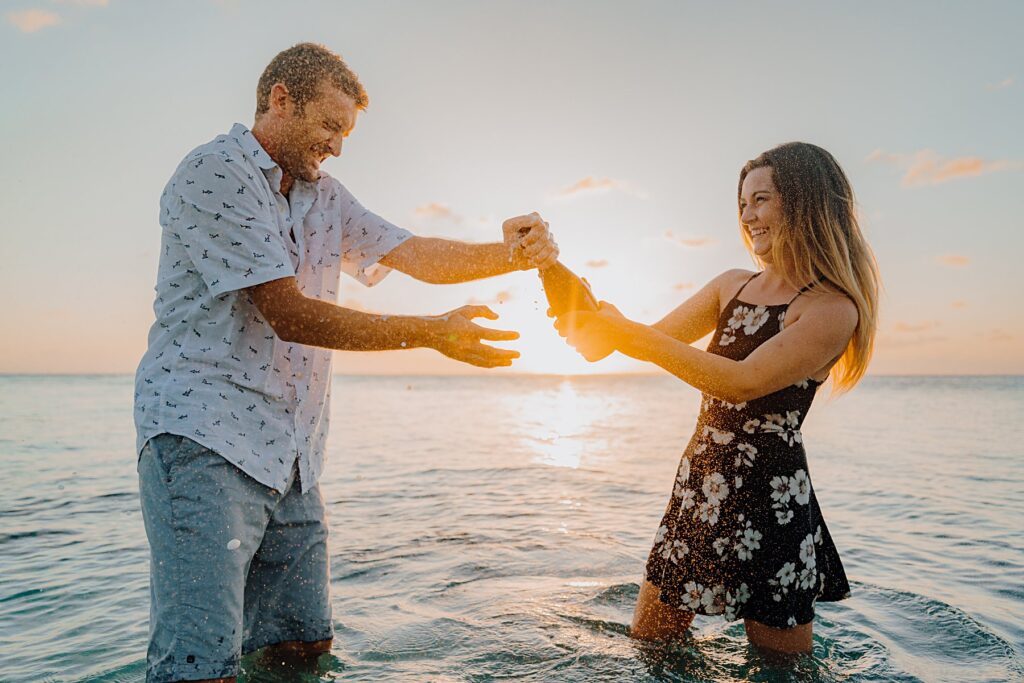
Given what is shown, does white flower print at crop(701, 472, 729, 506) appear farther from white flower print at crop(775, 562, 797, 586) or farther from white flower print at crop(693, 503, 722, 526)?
white flower print at crop(775, 562, 797, 586)

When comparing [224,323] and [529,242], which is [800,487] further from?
[224,323]

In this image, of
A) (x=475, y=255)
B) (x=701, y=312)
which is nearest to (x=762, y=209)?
(x=701, y=312)

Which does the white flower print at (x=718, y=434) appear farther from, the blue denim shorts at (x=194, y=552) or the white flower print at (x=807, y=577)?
the blue denim shorts at (x=194, y=552)

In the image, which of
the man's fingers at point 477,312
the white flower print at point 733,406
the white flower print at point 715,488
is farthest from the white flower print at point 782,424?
the man's fingers at point 477,312

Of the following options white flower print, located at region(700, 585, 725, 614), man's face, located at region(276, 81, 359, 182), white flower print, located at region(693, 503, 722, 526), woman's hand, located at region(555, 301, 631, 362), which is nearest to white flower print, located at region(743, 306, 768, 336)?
woman's hand, located at region(555, 301, 631, 362)

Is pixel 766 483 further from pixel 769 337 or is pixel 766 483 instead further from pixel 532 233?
pixel 532 233

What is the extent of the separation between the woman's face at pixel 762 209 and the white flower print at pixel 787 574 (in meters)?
1.56

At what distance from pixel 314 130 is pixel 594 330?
1.64 m

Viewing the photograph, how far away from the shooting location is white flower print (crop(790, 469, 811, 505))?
3.51 metres

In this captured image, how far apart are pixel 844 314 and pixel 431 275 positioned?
2112 millimetres

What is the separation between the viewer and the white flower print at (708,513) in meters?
3.62

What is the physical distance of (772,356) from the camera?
3291 mm

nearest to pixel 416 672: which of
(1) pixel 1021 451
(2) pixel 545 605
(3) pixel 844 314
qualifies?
(2) pixel 545 605

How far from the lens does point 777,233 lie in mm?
3594
